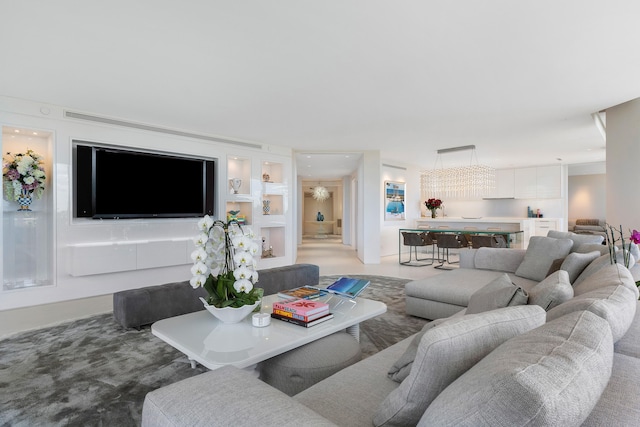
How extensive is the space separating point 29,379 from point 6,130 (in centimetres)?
325

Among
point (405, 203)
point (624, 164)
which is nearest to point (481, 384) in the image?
point (624, 164)

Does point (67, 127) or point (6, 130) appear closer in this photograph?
point (6, 130)

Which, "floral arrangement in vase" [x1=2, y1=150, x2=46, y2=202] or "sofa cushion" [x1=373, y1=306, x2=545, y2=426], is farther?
"floral arrangement in vase" [x1=2, y1=150, x2=46, y2=202]

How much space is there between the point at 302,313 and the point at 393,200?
22.5 feet

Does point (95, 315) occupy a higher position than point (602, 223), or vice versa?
point (602, 223)

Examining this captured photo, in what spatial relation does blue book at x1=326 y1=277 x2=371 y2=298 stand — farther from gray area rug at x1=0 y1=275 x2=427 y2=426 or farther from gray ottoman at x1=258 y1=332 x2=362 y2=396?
gray ottoman at x1=258 y1=332 x2=362 y2=396

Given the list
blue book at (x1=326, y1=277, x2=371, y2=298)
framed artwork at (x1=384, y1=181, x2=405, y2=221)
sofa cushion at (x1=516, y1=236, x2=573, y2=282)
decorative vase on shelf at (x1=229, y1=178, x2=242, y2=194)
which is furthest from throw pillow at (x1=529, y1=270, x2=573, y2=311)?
framed artwork at (x1=384, y1=181, x2=405, y2=221)

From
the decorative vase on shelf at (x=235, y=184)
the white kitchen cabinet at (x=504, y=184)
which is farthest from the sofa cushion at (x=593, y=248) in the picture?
the white kitchen cabinet at (x=504, y=184)

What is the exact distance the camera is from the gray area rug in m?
1.86

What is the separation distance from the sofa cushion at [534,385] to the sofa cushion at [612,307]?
291 mm

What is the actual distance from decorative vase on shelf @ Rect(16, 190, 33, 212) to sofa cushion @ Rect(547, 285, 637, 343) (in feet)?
16.9

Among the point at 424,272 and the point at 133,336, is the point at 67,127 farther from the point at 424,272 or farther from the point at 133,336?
the point at 424,272

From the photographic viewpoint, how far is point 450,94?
12.4ft

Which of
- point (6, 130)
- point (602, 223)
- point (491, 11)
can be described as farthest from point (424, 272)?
point (602, 223)
